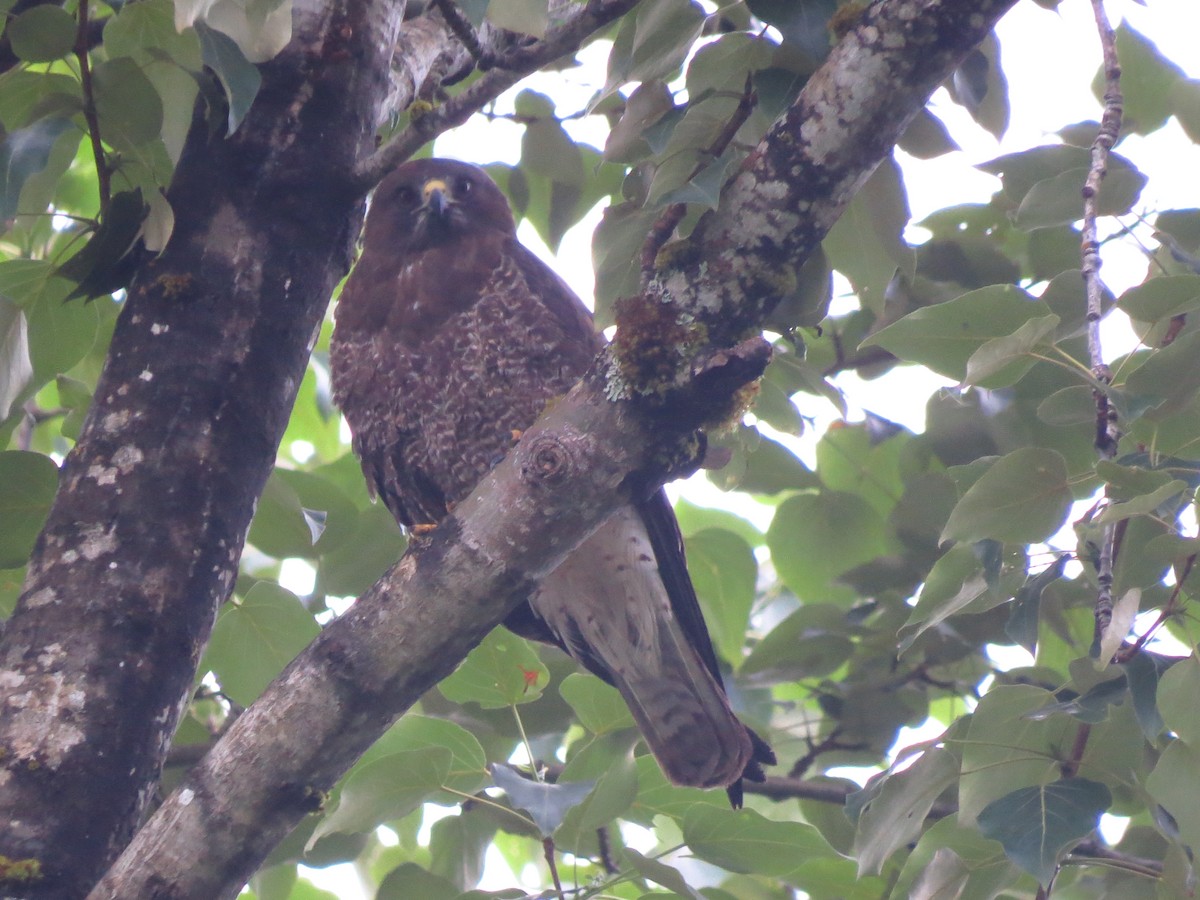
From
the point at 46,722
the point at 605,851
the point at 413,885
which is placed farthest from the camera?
the point at 605,851

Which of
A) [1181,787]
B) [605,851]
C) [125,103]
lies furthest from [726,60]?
[605,851]

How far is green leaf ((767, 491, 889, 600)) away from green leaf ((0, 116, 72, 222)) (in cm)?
196

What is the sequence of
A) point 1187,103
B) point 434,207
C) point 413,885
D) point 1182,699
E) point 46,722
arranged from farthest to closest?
point 434,207
point 1187,103
point 413,885
point 46,722
point 1182,699

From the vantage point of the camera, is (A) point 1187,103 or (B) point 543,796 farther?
(A) point 1187,103

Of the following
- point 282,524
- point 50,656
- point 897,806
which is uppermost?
point 282,524

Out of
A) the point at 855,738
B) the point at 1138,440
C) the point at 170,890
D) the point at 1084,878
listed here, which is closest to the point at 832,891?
the point at 1084,878

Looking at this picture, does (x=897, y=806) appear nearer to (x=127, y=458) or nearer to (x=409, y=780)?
(x=409, y=780)

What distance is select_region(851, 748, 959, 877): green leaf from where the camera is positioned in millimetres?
1919

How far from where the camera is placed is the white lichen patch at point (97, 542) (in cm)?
198

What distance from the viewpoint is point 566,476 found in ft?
6.08

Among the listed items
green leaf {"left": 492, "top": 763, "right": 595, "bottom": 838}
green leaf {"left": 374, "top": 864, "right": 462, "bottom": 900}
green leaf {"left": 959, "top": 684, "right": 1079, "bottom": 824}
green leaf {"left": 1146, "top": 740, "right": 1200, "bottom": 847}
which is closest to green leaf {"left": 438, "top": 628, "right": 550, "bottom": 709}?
green leaf {"left": 374, "top": 864, "right": 462, "bottom": 900}

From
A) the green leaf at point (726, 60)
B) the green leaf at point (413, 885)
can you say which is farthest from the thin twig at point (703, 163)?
the green leaf at point (413, 885)

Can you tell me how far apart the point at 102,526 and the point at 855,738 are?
2091mm

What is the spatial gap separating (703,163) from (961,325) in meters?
0.54
